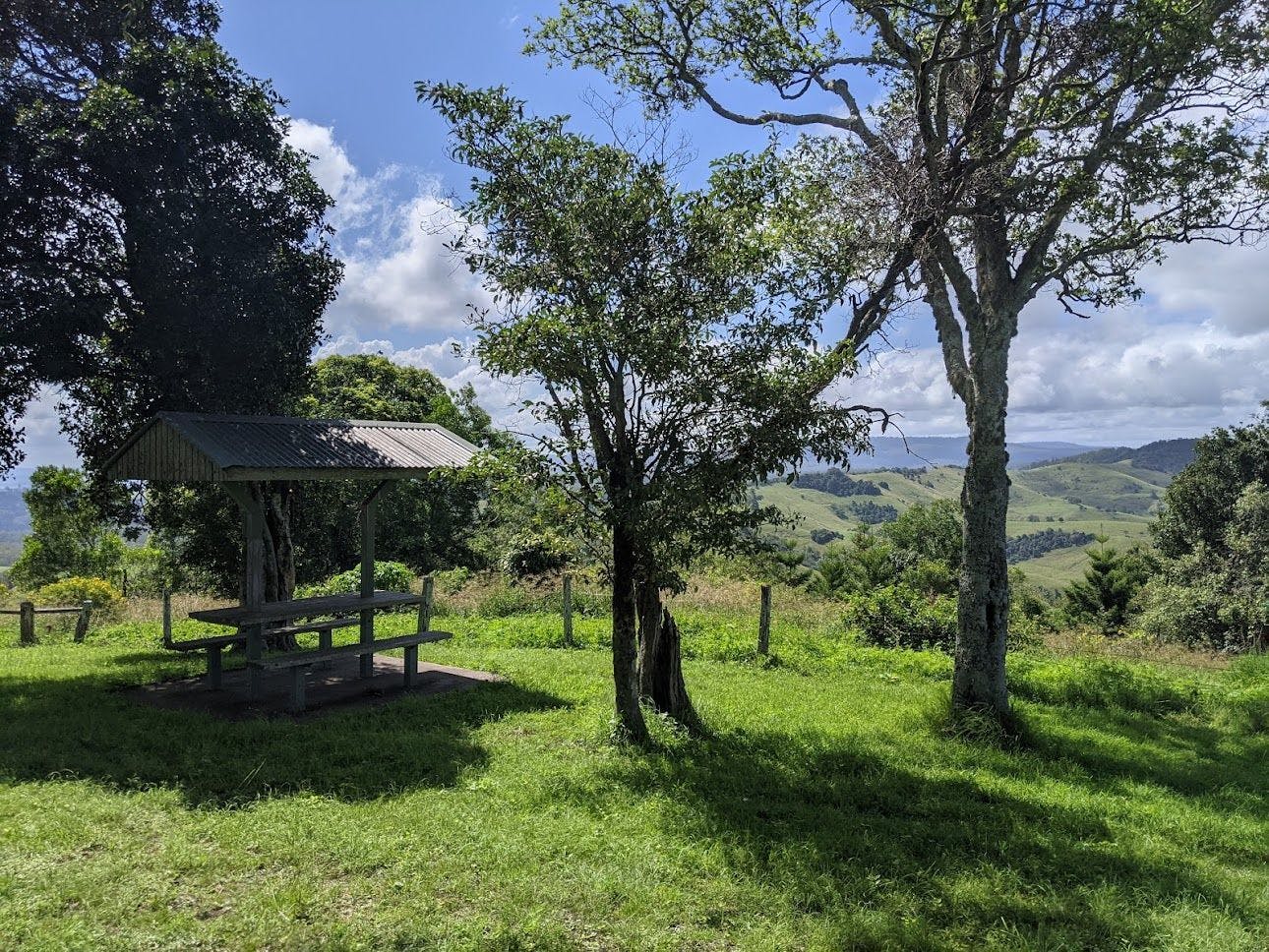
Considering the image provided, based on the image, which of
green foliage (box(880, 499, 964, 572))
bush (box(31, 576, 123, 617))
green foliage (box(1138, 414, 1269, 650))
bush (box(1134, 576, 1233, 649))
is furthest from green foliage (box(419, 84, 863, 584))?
green foliage (box(880, 499, 964, 572))

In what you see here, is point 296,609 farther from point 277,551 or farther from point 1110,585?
point 1110,585

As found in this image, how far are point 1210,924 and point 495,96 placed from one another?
26.7 feet

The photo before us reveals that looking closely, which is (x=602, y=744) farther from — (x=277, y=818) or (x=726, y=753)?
(x=277, y=818)

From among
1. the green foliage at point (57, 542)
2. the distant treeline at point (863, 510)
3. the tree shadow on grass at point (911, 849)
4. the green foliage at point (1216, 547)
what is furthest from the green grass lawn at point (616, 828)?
the distant treeline at point (863, 510)

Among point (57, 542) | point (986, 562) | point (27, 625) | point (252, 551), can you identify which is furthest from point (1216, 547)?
point (57, 542)

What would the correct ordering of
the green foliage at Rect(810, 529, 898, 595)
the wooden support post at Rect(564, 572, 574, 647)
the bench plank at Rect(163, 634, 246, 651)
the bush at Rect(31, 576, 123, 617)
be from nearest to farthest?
1. the bench plank at Rect(163, 634, 246, 651)
2. the wooden support post at Rect(564, 572, 574, 647)
3. the bush at Rect(31, 576, 123, 617)
4. the green foliage at Rect(810, 529, 898, 595)

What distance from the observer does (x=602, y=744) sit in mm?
7566

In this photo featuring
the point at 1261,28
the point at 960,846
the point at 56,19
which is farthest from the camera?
the point at 56,19

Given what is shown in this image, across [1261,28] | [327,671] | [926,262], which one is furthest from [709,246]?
[327,671]

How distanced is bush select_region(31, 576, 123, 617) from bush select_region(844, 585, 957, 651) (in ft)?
54.1

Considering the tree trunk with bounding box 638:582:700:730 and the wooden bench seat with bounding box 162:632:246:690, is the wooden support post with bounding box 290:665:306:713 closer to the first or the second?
the wooden bench seat with bounding box 162:632:246:690

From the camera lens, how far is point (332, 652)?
9.66 m

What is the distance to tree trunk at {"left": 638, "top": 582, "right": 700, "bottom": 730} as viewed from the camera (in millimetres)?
8156

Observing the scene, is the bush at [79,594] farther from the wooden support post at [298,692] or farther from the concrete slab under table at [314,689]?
the wooden support post at [298,692]
